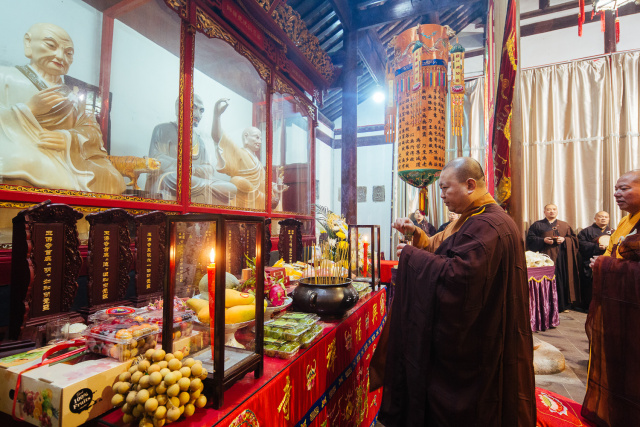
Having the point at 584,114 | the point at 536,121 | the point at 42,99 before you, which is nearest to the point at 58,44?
the point at 42,99

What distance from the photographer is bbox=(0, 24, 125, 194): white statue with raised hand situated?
191 centimetres

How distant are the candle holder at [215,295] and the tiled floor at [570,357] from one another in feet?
5.83

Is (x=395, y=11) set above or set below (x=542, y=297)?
above

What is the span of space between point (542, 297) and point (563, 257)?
1.97 meters

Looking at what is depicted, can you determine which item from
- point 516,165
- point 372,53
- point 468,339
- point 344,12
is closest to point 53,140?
point 468,339

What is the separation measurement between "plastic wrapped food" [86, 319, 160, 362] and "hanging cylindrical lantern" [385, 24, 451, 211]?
3.21 metres

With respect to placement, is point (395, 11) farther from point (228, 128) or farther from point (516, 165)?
point (516, 165)

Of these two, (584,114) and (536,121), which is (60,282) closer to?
(536,121)

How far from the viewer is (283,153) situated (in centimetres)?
495

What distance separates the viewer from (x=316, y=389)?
50.6 inches

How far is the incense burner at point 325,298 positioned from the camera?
1.54 m

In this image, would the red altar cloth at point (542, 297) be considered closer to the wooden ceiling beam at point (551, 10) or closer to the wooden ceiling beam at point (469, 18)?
the wooden ceiling beam at point (469, 18)

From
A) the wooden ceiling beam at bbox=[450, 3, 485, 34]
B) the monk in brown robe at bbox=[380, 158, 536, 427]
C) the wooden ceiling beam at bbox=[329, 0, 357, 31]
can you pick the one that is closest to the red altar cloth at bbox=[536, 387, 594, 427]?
the monk in brown robe at bbox=[380, 158, 536, 427]

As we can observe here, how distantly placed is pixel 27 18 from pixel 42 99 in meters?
0.52
